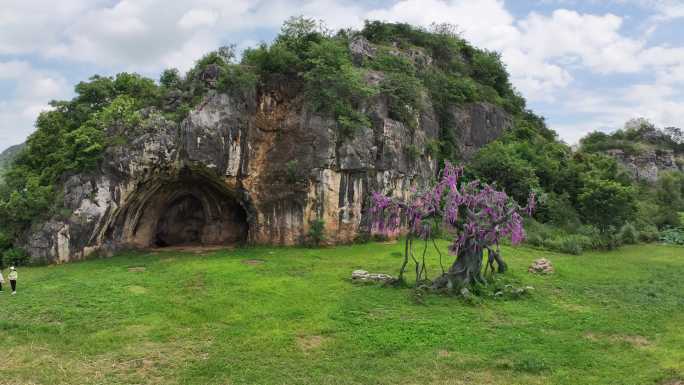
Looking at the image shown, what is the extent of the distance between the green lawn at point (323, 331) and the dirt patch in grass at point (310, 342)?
27 millimetres

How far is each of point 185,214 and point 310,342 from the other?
21.4 m

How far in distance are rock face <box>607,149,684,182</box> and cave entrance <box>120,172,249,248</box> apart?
4767cm

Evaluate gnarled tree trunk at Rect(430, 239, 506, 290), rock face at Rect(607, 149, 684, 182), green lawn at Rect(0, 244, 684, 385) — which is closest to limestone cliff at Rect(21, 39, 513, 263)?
green lawn at Rect(0, 244, 684, 385)

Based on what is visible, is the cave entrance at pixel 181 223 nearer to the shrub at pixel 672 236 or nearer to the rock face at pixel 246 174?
the rock face at pixel 246 174

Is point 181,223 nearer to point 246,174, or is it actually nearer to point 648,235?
point 246,174

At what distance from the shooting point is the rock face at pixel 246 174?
22.7 metres

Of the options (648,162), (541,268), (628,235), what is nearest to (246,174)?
(541,268)

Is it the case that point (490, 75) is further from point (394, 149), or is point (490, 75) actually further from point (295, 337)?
point (295, 337)

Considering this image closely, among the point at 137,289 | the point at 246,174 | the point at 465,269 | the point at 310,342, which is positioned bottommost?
the point at 310,342

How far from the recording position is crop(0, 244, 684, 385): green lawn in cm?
970

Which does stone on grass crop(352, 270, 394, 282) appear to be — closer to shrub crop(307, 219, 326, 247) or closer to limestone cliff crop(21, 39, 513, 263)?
shrub crop(307, 219, 326, 247)

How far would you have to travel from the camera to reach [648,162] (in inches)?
2270

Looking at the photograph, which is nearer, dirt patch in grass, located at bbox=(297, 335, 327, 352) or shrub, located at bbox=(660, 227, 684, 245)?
dirt patch in grass, located at bbox=(297, 335, 327, 352)

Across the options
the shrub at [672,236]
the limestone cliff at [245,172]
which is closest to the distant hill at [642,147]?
the shrub at [672,236]
